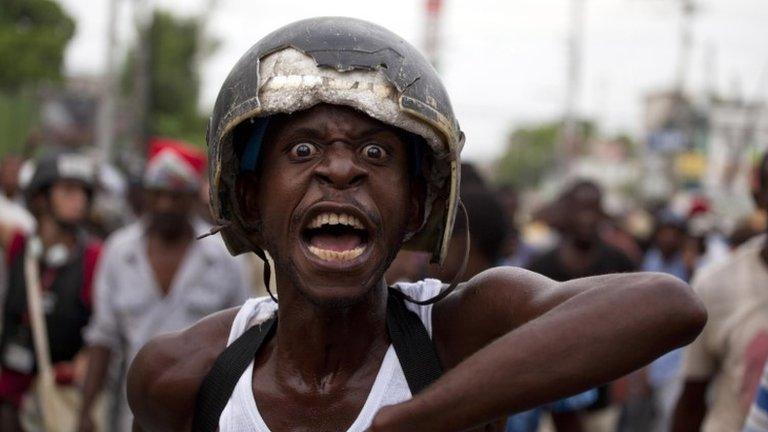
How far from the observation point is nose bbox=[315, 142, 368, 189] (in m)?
2.74

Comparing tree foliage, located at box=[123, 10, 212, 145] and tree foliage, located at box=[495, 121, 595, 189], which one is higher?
tree foliage, located at box=[123, 10, 212, 145]

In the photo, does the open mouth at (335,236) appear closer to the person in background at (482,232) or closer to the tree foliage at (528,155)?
the person in background at (482,232)

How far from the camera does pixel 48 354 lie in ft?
24.4

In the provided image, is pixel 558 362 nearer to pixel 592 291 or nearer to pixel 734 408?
pixel 592 291

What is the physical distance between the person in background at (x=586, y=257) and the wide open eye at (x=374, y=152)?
5.53 metres

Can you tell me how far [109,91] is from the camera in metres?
23.2

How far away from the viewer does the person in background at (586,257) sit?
8172 mm

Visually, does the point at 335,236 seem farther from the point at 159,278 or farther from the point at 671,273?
the point at 671,273

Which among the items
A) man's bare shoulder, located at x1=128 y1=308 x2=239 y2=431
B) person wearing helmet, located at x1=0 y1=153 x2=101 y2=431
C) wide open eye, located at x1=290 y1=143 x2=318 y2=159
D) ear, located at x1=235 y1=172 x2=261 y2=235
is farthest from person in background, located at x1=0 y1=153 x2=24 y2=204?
wide open eye, located at x1=290 y1=143 x2=318 y2=159

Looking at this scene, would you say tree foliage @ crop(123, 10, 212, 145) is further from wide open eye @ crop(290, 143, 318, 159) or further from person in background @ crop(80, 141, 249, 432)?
wide open eye @ crop(290, 143, 318, 159)

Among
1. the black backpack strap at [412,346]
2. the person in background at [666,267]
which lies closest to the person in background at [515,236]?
the person in background at [666,267]

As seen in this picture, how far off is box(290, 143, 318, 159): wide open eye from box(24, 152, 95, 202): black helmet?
5.30m

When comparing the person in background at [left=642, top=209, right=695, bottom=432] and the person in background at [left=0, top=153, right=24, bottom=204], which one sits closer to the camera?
the person in background at [left=0, top=153, right=24, bottom=204]

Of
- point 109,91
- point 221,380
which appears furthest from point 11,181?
point 109,91
